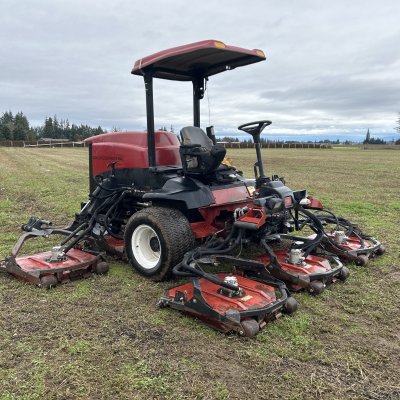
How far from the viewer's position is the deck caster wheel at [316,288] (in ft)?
13.1

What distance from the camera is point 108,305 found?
3850 millimetres

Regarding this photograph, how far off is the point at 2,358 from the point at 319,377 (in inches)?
84.3

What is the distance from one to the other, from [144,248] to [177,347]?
1.79 metres

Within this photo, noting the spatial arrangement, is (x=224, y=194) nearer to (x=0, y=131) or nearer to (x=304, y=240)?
(x=304, y=240)

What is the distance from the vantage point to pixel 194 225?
183 inches

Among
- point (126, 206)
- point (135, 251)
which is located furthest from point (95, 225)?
point (135, 251)

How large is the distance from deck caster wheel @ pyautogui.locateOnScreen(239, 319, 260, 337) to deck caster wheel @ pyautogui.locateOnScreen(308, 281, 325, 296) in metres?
1.02

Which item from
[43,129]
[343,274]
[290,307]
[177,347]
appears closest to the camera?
[177,347]

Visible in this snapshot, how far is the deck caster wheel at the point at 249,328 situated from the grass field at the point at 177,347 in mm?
60

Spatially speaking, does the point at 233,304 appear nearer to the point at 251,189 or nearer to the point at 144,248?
the point at 144,248

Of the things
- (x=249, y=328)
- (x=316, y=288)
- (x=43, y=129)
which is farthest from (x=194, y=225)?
(x=43, y=129)

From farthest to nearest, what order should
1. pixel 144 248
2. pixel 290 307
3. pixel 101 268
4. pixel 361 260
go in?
pixel 361 260, pixel 144 248, pixel 101 268, pixel 290 307

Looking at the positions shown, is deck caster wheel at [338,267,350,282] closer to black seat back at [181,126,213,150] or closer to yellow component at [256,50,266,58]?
black seat back at [181,126,213,150]

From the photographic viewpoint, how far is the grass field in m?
2.60
